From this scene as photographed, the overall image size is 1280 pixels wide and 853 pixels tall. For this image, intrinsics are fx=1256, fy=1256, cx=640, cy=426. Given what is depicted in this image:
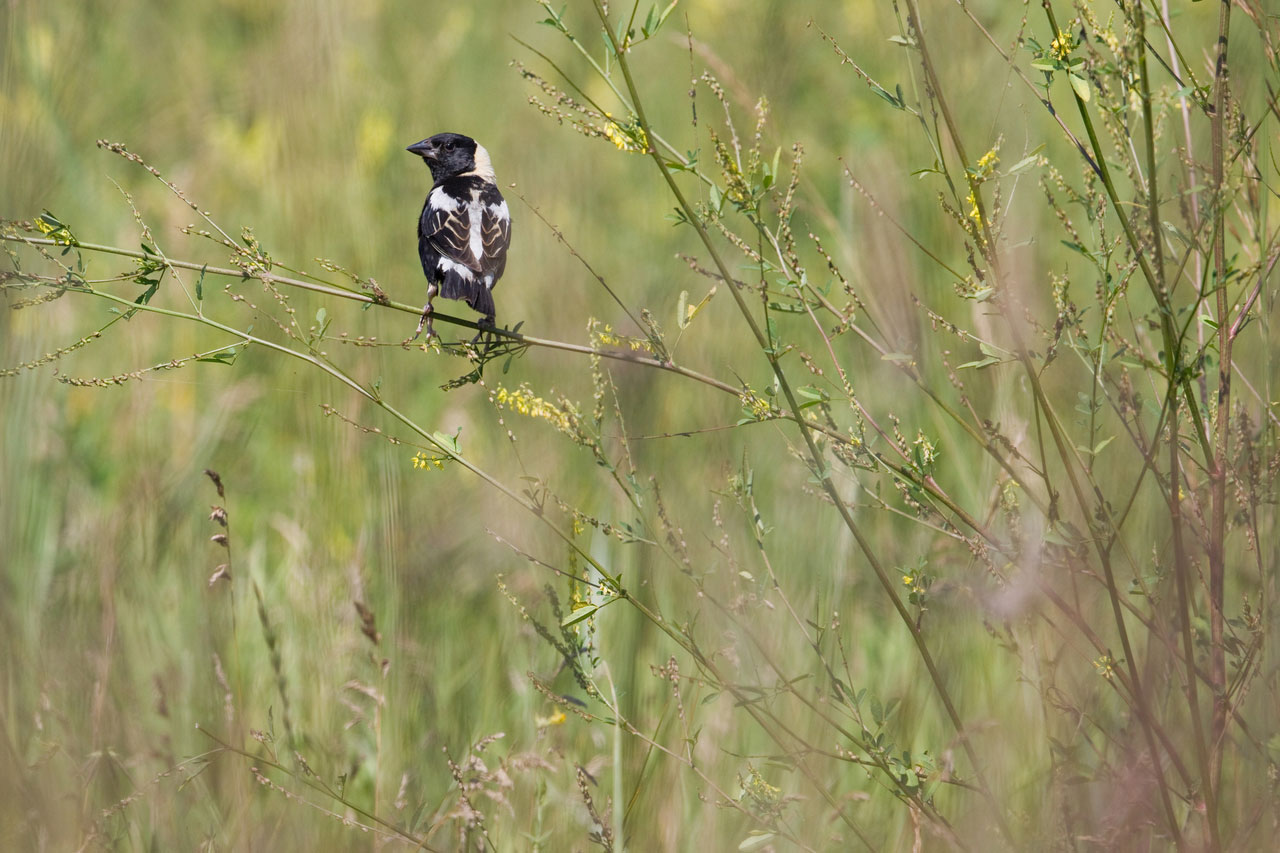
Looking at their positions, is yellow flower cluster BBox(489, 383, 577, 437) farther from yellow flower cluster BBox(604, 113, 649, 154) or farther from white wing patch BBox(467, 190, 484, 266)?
white wing patch BBox(467, 190, 484, 266)

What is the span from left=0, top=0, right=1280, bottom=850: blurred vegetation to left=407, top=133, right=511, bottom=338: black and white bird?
7.4 inches

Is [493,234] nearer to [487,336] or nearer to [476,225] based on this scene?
[476,225]

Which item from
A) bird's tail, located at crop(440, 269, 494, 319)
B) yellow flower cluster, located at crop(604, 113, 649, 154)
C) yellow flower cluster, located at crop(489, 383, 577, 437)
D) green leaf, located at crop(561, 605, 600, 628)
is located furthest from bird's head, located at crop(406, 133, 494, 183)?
green leaf, located at crop(561, 605, 600, 628)

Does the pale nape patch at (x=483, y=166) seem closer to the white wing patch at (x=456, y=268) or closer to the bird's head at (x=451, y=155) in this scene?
the bird's head at (x=451, y=155)

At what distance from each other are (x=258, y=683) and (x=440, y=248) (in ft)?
4.02

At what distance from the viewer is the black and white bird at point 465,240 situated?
3.04 m

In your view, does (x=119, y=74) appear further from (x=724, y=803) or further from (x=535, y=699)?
(x=724, y=803)

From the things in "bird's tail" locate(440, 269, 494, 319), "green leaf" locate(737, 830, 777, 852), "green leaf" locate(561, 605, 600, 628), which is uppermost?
"bird's tail" locate(440, 269, 494, 319)

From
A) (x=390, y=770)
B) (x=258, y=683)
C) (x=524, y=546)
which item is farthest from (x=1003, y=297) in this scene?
(x=258, y=683)

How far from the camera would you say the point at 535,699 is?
2963 millimetres

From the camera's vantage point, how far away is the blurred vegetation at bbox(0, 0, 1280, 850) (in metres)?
1.74

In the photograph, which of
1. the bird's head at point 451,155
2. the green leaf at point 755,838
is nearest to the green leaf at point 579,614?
the green leaf at point 755,838

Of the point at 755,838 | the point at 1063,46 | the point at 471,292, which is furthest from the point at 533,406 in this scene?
the point at 471,292

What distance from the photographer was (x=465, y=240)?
10.4 ft
